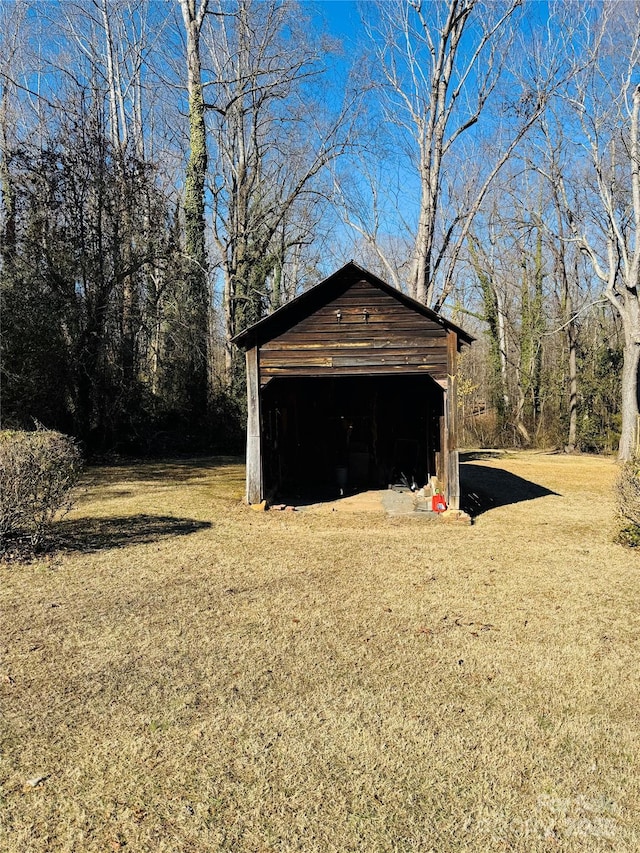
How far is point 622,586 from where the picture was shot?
271 inches

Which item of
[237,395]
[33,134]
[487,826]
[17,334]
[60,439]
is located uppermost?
[33,134]

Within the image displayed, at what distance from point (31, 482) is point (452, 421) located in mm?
6774

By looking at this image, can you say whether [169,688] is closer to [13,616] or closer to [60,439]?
[13,616]

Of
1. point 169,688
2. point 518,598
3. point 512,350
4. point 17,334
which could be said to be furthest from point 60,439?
point 512,350

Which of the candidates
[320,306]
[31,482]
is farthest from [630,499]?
[31,482]

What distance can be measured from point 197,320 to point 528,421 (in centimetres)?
1558

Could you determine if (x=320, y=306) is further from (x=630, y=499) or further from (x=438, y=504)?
(x=630, y=499)

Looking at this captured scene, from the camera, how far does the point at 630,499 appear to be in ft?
27.5

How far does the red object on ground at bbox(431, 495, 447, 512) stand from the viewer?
419 inches

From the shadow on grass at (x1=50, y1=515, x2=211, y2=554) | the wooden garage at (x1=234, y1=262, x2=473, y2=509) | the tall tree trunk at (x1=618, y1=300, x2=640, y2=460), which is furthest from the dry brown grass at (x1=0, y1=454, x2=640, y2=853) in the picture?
the tall tree trunk at (x1=618, y1=300, x2=640, y2=460)

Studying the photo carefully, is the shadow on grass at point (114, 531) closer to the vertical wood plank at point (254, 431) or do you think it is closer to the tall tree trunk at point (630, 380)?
the vertical wood plank at point (254, 431)

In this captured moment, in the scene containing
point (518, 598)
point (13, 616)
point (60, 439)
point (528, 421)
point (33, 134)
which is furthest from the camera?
point (528, 421)

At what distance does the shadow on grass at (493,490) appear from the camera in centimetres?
1218

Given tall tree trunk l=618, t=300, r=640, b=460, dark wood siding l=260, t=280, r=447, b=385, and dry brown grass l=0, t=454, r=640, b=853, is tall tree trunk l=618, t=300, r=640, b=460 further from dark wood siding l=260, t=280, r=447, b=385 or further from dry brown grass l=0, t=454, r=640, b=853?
dry brown grass l=0, t=454, r=640, b=853
